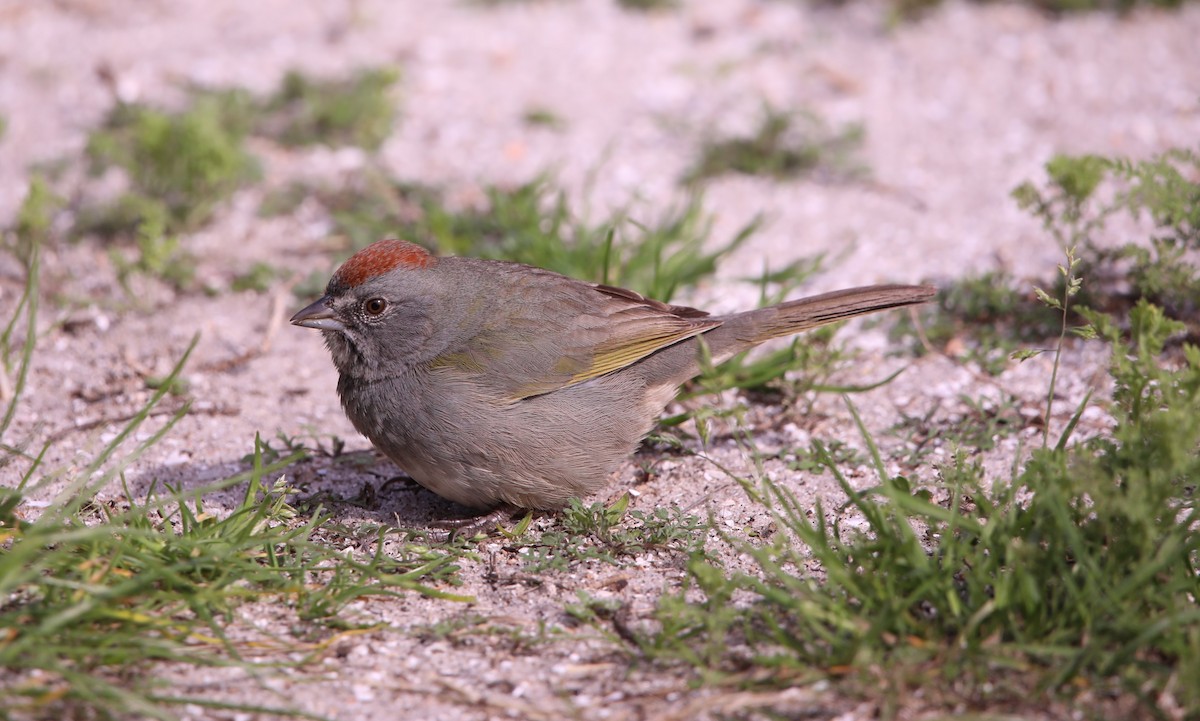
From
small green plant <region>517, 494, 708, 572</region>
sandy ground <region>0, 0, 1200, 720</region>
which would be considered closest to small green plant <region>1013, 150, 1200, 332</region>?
sandy ground <region>0, 0, 1200, 720</region>

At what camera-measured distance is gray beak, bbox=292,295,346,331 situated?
4.88 meters

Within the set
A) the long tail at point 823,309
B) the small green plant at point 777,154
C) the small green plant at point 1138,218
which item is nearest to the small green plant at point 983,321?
the small green plant at point 1138,218

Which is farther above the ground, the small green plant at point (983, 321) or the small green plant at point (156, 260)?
the small green plant at point (156, 260)

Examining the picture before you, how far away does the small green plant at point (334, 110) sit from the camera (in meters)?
7.92

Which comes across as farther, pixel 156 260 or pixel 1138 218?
pixel 156 260

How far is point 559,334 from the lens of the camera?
485 centimetres

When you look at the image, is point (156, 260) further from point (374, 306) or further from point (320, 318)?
point (374, 306)

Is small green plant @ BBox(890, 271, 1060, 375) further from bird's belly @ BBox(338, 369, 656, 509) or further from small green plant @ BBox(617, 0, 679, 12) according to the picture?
small green plant @ BBox(617, 0, 679, 12)

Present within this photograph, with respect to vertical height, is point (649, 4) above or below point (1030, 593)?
above

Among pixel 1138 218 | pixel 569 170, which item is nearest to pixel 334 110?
pixel 569 170

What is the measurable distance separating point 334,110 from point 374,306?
354 centimetres

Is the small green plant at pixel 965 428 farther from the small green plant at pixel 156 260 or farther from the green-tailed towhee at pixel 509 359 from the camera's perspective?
the small green plant at pixel 156 260

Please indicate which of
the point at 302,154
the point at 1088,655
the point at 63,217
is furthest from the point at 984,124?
the point at 63,217

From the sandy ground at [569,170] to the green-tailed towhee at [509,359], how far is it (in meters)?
0.34
